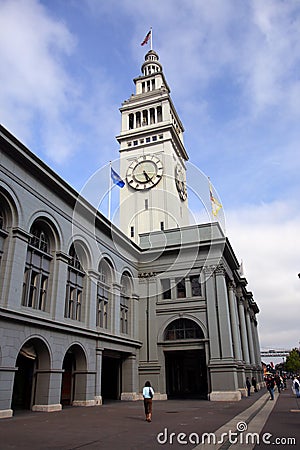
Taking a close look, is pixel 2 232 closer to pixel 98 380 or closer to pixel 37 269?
pixel 37 269

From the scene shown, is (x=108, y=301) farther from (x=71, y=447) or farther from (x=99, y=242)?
(x=71, y=447)

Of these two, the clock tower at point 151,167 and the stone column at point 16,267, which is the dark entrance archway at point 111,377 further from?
the clock tower at point 151,167

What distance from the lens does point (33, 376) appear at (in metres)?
23.7

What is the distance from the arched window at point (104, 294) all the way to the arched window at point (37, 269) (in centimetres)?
704

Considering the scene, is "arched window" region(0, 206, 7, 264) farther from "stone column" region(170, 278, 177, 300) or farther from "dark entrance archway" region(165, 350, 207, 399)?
"dark entrance archway" region(165, 350, 207, 399)

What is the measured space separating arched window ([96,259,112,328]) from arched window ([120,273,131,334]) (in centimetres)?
252

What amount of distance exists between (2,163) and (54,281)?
336 inches

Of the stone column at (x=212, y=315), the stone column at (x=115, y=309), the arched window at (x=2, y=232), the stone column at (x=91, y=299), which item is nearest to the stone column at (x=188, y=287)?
the stone column at (x=212, y=315)

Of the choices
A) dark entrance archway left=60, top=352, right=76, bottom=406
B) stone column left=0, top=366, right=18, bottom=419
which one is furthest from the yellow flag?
stone column left=0, top=366, right=18, bottom=419

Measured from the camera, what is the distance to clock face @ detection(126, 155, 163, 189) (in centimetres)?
5384

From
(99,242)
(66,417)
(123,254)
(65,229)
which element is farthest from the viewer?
(123,254)

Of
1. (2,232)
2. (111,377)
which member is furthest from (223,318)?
(2,232)

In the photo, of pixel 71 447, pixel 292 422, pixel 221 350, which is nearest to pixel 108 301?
pixel 221 350

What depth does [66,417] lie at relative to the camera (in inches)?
763
